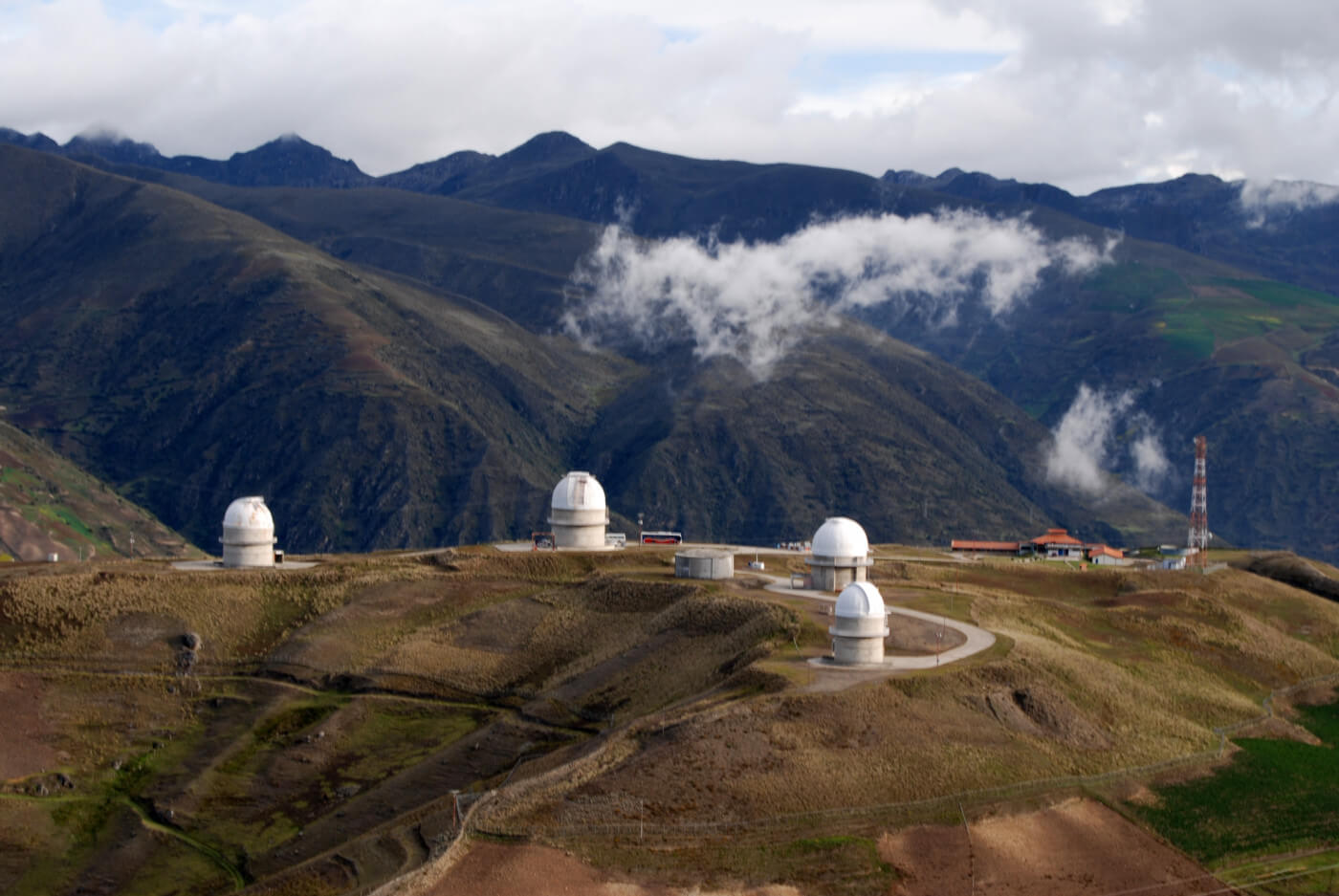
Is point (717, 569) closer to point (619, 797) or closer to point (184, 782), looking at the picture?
point (184, 782)

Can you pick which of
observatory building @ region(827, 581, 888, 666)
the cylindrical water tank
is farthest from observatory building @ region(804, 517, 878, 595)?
observatory building @ region(827, 581, 888, 666)

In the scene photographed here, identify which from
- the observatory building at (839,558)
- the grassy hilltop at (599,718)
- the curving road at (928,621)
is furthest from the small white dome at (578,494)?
the observatory building at (839,558)

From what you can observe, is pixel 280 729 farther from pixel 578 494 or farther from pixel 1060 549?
pixel 1060 549

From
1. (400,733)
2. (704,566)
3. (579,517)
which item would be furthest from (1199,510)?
(400,733)

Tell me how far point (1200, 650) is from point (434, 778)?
64.4 meters

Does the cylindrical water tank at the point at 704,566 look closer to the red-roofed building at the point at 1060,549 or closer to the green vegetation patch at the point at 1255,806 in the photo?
the green vegetation patch at the point at 1255,806

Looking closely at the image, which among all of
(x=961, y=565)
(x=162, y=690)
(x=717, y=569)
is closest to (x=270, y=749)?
(x=162, y=690)

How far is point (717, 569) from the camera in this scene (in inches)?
5650

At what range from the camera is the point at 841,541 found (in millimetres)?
135125

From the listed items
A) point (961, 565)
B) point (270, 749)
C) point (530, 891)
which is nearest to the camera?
point (530, 891)

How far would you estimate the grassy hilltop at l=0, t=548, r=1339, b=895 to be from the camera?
3425 inches

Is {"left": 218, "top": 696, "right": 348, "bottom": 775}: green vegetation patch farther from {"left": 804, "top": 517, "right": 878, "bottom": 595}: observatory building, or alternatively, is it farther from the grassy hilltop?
{"left": 804, "top": 517, "right": 878, "bottom": 595}: observatory building

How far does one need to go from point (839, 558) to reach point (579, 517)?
42326mm

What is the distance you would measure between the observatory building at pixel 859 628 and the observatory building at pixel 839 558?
26.1 metres
